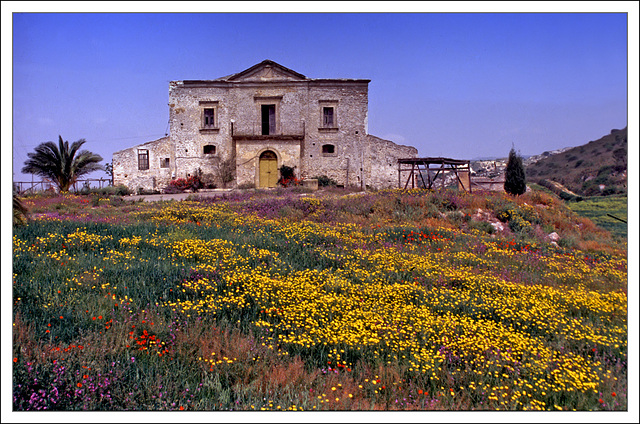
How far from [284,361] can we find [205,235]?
234 inches

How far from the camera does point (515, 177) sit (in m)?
18.6

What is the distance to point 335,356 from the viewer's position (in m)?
4.70

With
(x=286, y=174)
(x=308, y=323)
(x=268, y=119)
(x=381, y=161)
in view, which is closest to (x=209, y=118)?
(x=268, y=119)

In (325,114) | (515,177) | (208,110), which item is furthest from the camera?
(208,110)

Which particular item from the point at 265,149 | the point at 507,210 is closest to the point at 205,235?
the point at 507,210

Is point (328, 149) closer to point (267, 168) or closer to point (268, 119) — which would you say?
point (267, 168)

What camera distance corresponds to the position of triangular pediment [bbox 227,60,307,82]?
31.8 metres

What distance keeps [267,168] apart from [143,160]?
415 inches

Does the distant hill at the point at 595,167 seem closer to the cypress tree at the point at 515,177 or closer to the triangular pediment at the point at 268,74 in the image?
the cypress tree at the point at 515,177

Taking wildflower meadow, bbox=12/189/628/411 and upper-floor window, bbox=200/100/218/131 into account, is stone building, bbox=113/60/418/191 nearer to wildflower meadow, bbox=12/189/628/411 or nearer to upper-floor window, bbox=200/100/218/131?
upper-floor window, bbox=200/100/218/131

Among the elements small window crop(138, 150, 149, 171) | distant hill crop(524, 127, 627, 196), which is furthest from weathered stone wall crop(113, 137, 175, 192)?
distant hill crop(524, 127, 627, 196)

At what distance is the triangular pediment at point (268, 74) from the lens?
31828mm

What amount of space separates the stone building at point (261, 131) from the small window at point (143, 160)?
0.05ft

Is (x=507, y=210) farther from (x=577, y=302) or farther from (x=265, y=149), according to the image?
(x=265, y=149)
